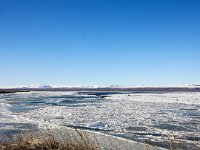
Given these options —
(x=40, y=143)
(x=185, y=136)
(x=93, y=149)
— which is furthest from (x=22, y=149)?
(x=185, y=136)

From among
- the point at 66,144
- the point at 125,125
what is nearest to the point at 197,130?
the point at 125,125

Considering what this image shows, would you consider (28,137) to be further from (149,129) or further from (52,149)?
(149,129)

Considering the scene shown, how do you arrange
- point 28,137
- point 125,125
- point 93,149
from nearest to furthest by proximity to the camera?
point 93,149 → point 28,137 → point 125,125

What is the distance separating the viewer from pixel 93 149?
717 centimetres

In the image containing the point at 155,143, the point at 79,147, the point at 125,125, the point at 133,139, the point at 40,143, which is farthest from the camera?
the point at 125,125

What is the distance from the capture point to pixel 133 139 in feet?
42.7

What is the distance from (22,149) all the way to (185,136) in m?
7.58

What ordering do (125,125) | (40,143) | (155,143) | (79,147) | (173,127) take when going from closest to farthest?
(79,147)
(40,143)
(155,143)
(173,127)
(125,125)

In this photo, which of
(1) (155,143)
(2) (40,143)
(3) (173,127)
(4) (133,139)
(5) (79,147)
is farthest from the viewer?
(3) (173,127)

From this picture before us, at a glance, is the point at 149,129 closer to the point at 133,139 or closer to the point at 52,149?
the point at 133,139

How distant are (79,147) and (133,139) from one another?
18.0ft

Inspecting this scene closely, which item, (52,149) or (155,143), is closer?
(52,149)

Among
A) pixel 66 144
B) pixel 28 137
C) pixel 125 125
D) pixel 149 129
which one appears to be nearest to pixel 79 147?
pixel 66 144

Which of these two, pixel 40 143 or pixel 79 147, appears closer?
pixel 79 147
